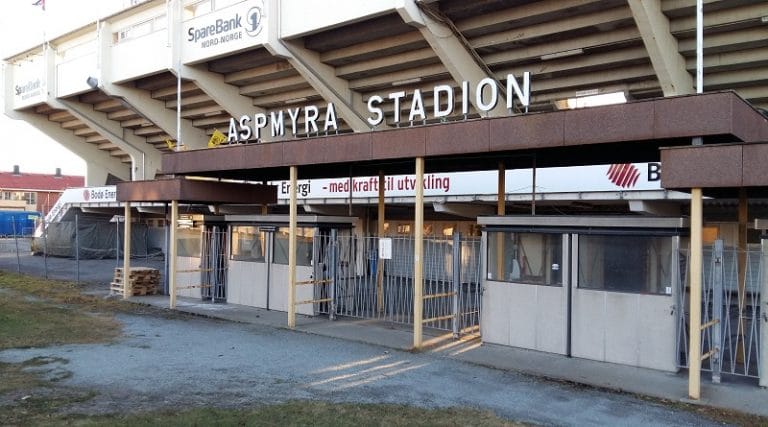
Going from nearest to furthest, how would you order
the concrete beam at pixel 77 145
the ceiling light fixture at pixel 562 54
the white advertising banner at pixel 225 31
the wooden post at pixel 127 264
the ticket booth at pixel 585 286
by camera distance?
the ticket booth at pixel 585 286 < the ceiling light fixture at pixel 562 54 < the wooden post at pixel 127 264 < the white advertising banner at pixel 225 31 < the concrete beam at pixel 77 145

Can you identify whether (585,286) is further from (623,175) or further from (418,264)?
(623,175)

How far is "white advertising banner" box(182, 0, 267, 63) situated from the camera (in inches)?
868

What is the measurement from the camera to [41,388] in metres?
8.17

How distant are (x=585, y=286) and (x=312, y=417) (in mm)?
5327

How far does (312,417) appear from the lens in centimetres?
696

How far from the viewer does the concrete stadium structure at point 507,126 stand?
9.14 metres

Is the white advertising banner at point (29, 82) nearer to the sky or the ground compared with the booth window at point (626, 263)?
nearer to the sky

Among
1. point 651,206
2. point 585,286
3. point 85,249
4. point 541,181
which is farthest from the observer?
point 85,249

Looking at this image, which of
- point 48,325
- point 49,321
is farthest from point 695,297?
point 49,321

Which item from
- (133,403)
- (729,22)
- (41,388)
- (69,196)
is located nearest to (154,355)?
(41,388)

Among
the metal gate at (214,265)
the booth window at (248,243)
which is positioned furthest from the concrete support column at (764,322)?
the metal gate at (214,265)

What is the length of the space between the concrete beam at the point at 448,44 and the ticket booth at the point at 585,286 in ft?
A: 23.2

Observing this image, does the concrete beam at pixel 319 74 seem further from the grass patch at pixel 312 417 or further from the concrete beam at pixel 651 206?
the grass patch at pixel 312 417

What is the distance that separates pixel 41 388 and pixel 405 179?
15.9 meters
